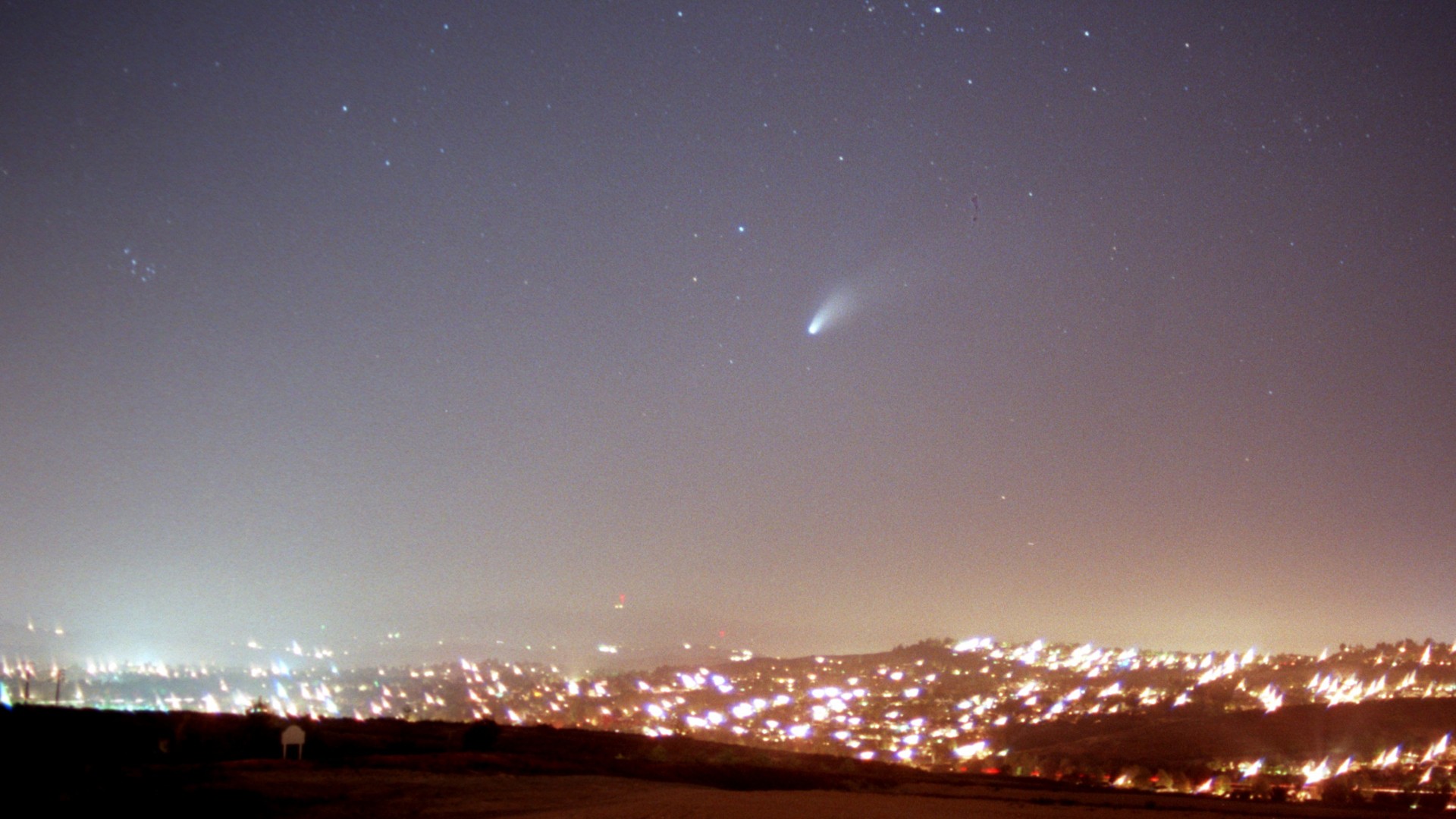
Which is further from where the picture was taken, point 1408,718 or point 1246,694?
point 1246,694

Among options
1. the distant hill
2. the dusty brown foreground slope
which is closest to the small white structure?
the dusty brown foreground slope

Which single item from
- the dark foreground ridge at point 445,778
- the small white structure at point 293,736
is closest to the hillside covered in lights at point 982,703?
the dark foreground ridge at point 445,778

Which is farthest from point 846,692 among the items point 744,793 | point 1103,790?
point 744,793

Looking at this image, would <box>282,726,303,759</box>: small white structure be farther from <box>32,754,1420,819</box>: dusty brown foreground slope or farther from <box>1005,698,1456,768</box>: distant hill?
<box>1005,698,1456,768</box>: distant hill

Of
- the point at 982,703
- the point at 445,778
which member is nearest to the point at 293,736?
the point at 445,778

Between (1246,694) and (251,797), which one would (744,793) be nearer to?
(251,797)

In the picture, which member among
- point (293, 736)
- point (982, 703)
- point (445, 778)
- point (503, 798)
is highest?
point (293, 736)

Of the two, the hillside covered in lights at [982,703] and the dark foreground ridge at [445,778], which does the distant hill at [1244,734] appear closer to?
the hillside covered in lights at [982,703]

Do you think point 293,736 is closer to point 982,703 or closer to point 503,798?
point 503,798
